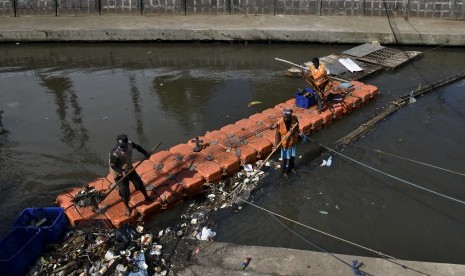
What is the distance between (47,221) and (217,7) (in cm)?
1580

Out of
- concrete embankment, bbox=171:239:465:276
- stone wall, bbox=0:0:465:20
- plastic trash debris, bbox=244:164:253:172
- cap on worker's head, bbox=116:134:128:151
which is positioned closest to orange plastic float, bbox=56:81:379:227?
plastic trash debris, bbox=244:164:253:172

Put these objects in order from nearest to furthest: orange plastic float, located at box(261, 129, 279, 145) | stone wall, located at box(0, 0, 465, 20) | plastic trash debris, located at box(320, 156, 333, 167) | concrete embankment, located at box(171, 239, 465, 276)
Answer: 1. concrete embankment, located at box(171, 239, 465, 276)
2. plastic trash debris, located at box(320, 156, 333, 167)
3. orange plastic float, located at box(261, 129, 279, 145)
4. stone wall, located at box(0, 0, 465, 20)

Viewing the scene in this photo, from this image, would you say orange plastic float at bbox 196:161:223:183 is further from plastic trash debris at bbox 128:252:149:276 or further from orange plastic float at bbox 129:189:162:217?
plastic trash debris at bbox 128:252:149:276

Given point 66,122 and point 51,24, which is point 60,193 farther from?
point 51,24

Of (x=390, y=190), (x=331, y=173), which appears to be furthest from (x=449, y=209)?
(x=331, y=173)

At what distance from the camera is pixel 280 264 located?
672 centimetres

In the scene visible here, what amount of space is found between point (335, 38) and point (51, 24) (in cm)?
1360

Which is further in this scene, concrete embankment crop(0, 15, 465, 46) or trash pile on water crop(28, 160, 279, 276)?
concrete embankment crop(0, 15, 465, 46)

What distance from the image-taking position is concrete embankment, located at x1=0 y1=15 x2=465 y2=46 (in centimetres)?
1781

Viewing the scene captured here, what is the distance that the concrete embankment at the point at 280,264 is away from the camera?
6.55 meters

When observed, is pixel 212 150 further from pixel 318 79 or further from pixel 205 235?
pixel 318 79

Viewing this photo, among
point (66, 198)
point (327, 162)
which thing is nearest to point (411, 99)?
point (327, 162)

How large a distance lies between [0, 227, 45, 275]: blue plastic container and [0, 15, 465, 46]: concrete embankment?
13.4 m

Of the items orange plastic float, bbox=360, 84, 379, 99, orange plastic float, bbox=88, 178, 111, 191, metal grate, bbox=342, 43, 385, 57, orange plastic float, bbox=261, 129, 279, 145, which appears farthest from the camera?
metal grate, bbox=342, 43, 385, 57
